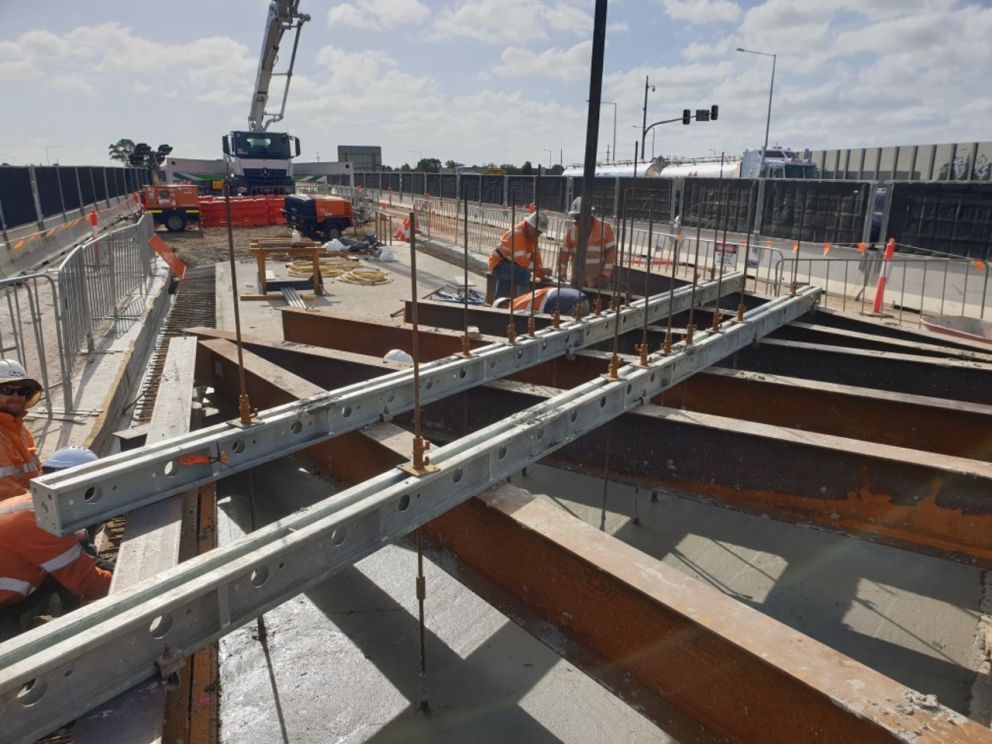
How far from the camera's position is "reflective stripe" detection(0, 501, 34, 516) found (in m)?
3.10

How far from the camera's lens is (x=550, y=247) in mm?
18078

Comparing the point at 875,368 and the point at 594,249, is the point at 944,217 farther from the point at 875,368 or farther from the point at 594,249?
the point at 875,368

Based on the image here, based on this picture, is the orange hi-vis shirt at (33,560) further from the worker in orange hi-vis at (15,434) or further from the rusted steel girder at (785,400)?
the rusted steel girder at (785,400)

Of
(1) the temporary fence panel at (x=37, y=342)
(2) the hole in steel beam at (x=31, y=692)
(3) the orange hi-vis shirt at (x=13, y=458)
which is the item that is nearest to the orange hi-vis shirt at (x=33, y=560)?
(3) the orange hi-vis shirt at (x=13, y=458)

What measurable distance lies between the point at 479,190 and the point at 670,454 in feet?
124

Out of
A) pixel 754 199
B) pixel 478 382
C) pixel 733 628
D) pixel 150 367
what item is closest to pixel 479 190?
pixel 754 199

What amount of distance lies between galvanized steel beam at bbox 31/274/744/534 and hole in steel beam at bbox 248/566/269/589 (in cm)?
105

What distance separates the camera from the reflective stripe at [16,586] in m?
3.23

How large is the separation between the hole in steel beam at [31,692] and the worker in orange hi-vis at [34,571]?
141cm

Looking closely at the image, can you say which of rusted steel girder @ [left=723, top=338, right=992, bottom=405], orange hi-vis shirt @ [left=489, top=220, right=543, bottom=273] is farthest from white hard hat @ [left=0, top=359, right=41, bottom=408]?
orange hi-vis shirt @ [left=489, top=220, right=543, bottom=273]

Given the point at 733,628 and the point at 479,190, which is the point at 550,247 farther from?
the point at 479,190

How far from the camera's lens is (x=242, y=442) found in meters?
3.38

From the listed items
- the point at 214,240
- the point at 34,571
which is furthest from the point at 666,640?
the point at 214,240

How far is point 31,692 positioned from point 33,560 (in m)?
1.69
